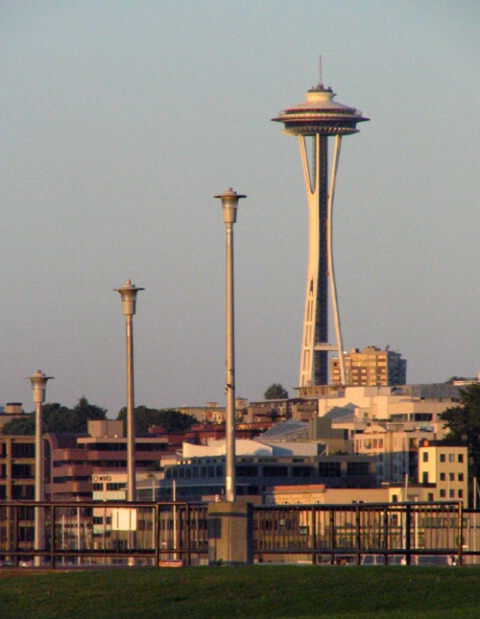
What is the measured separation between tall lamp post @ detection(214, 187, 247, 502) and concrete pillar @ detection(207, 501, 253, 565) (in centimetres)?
782

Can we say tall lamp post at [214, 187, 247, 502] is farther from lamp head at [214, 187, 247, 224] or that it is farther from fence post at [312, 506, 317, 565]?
fence post at [312, 506, 317, 565]

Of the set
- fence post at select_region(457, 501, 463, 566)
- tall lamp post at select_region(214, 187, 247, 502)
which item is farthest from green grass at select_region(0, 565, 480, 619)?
tall lamp post at select_region(214, 187, 247, 502)

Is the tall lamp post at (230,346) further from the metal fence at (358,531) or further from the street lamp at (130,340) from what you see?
the street lamp at (130,340)

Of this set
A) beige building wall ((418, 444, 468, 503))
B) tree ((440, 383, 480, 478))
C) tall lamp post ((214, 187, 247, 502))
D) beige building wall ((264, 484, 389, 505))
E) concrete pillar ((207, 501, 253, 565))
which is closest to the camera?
concrete pillar ((207, 501, 253, 565))

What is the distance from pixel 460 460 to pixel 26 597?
6215 inches

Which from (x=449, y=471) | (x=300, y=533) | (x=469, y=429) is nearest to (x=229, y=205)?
(x=300, y=533)

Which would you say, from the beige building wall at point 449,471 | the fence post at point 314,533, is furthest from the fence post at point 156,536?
the beige building wall at point 449,471

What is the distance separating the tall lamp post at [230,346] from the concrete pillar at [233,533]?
25.7 feet

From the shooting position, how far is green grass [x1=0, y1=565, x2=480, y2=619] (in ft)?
91.3

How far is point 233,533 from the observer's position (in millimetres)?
33750

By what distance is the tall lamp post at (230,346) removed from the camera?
141 ft

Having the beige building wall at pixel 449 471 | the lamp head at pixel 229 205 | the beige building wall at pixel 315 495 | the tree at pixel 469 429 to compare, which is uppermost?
the lamp head at pixel 229 205

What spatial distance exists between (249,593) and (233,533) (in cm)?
477

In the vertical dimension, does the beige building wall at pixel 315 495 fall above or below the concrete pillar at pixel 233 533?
below
